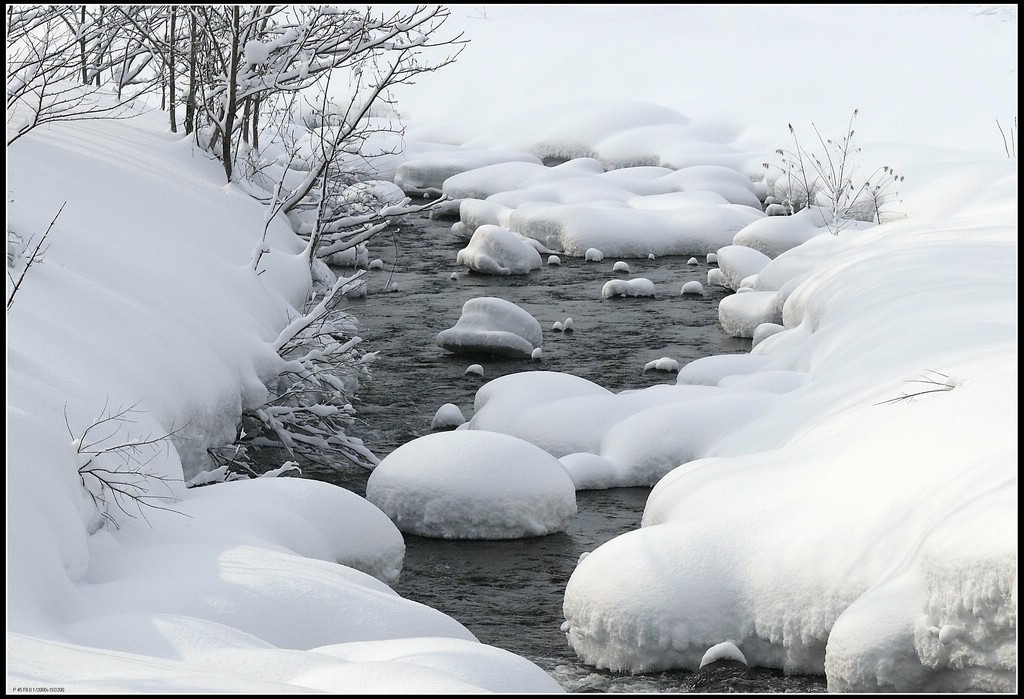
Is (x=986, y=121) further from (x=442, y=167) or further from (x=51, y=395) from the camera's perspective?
(x=51, y=395)

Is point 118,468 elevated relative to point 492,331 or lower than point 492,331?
elevated

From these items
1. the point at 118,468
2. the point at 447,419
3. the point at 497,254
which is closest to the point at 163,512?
the point at 118,468

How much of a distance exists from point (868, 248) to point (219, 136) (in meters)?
7.87

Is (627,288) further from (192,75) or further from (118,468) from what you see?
(118,468)

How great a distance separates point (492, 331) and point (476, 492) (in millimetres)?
4644

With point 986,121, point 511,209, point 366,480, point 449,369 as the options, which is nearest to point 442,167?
point 511,209

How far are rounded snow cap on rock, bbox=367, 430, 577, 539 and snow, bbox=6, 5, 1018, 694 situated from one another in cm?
2

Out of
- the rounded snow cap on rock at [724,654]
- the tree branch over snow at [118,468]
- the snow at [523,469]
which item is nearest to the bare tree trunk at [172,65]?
the snow at [523,469]

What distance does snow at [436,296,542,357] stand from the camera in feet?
39.2

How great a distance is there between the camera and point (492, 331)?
12023mm

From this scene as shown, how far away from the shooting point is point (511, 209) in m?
19.2

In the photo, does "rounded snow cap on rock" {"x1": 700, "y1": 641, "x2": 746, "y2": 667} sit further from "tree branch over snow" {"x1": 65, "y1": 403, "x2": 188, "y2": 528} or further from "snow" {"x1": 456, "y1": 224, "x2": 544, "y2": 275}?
"snow" {"x1": 456, "y1": 224, "x2": 544, "y2": 275}

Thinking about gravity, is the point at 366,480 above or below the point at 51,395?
below

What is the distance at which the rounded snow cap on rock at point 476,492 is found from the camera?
24.6 feet
